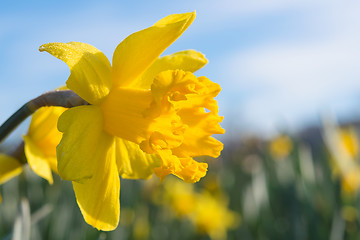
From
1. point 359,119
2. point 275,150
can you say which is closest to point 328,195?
point 275,150

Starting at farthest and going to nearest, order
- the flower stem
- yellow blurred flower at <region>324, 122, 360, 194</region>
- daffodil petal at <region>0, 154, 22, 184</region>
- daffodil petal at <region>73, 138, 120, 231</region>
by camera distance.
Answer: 1. yellow blurred flower at <region>324, 122, 360, 194</region>
2. daffodil petal at <region>0, 154, 22, 184</region>
3. daffodil petal at <region>73, 138, 120, 231</region>
4. the flower stem

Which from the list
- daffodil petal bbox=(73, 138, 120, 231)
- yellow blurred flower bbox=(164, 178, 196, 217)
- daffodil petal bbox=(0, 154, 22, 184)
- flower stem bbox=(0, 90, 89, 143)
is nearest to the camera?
flower stem bbox=(0, 90, 89, 143)

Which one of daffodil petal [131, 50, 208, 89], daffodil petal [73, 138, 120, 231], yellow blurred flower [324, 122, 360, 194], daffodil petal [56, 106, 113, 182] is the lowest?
yellow blurred flower [324, 122, 360, 194]

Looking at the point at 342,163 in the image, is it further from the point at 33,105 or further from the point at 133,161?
the point at 33,105

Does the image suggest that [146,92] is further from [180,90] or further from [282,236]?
[282,236]

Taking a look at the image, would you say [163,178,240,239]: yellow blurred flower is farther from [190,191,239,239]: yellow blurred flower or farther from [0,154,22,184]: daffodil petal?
[0,154,22,184]: daffodil petal

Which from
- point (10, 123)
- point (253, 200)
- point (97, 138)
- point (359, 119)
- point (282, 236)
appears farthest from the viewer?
point (359, 119)

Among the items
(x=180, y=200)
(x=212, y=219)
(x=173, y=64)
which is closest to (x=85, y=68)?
(x=173, y=64)

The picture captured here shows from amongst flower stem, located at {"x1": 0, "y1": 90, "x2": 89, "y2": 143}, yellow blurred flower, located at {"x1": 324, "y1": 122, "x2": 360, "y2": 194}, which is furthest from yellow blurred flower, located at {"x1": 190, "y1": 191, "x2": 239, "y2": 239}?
flower stem, located at {"x1": 0, "y1": 90, "x2": 89, "y2": 143}
